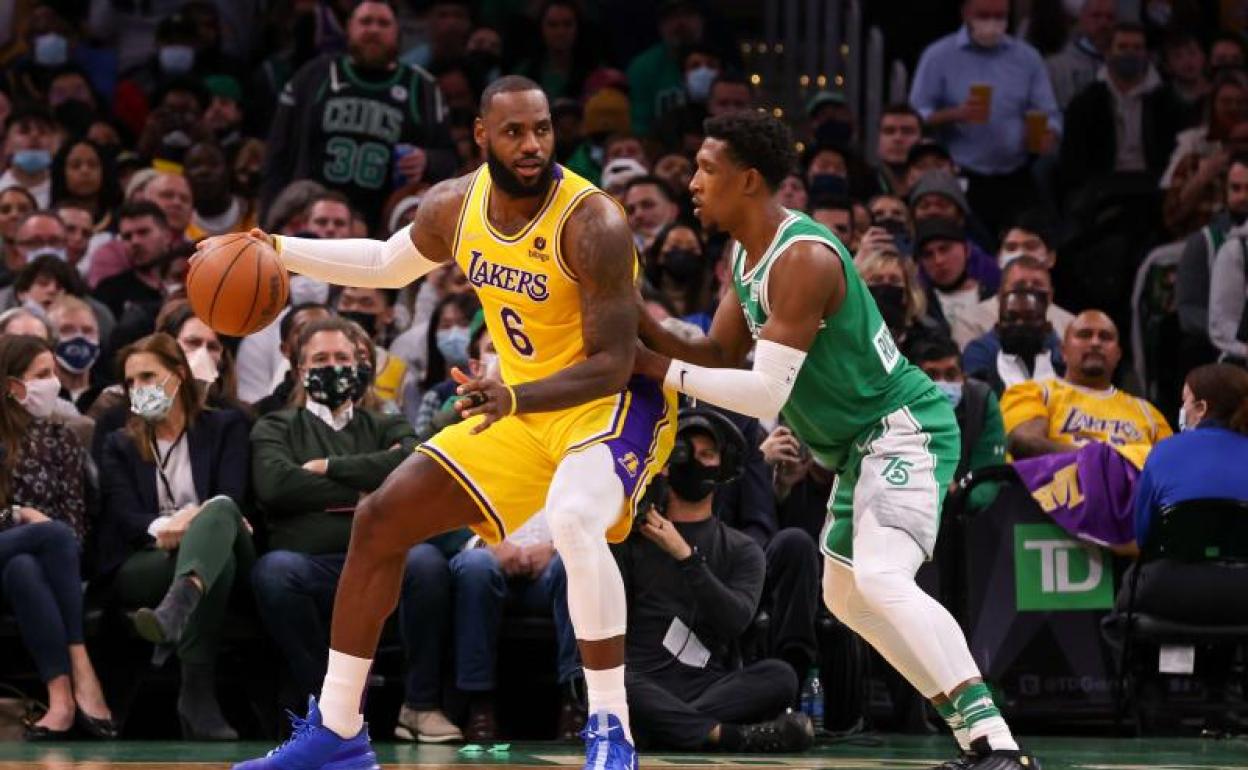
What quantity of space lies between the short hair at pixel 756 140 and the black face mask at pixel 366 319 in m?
4.16

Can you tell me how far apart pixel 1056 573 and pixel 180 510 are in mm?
3766

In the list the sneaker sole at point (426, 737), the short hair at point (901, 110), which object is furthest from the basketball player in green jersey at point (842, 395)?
the short hair at point (901, 110)

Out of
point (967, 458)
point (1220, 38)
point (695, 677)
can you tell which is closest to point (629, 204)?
point (967, 458)

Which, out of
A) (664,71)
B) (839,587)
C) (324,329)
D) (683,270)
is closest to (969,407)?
Answer: (683,270)

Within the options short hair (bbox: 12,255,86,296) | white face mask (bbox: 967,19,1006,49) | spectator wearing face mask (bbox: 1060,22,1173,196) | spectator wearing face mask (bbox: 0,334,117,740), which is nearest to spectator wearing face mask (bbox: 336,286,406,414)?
short hair (bbox: 12,255,86,296)

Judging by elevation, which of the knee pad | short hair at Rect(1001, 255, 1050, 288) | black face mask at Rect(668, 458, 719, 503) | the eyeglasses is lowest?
the knee pad

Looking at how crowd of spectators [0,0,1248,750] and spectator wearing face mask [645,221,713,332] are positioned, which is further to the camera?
spectator wearing face mask [645,221,713,332]

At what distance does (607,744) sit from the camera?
20.6ft

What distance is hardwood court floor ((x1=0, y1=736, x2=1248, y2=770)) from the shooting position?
7328mm

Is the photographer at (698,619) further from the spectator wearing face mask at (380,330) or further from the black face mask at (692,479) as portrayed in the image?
the spectator wearing face mask at (380,330)

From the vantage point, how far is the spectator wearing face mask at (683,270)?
10.7 metres

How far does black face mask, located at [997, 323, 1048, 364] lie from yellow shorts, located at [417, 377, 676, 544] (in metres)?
4.25

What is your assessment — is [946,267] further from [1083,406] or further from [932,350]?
[932,350]

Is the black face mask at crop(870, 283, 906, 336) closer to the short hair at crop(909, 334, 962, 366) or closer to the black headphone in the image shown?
the short hair at crop(909, 334, 962, 366)
